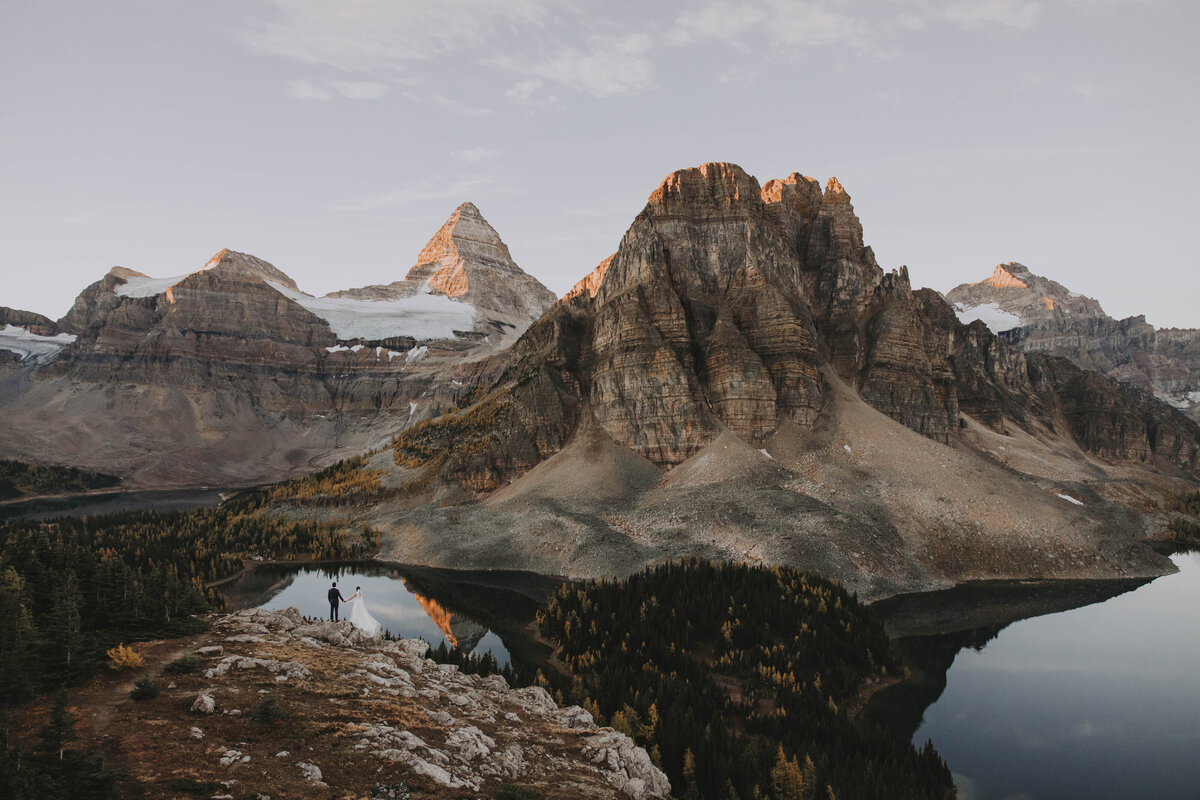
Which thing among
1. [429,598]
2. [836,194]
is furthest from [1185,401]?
[429,598]

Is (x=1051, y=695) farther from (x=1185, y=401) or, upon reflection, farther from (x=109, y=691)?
(x=1185, y=401)

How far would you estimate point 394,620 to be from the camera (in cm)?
4247

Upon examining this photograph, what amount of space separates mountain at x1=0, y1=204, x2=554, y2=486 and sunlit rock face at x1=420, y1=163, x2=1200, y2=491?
263 ft

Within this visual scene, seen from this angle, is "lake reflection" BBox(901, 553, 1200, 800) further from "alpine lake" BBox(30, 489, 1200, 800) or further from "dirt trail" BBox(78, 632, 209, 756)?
→ "dirt trail" BBox(78, 632, 209, 756)

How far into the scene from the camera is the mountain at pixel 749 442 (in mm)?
54125

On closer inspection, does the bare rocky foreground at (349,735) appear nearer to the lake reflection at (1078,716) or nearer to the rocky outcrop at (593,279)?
the lake reflection at (1078,716)

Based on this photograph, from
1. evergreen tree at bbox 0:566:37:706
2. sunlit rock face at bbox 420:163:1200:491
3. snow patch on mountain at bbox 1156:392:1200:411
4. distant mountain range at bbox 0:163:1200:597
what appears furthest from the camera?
snow patch on mountain at bbox 1156:392:1200:411

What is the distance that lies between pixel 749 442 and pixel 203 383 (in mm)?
153212

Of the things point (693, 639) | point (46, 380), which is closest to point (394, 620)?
point (693, 639)

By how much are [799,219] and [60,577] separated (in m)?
92.4

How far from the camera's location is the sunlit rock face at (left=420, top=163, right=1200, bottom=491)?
73.2m

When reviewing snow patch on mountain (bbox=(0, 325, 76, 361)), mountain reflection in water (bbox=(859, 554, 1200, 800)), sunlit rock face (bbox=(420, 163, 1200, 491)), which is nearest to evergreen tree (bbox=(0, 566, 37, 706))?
mountain reflection in water (bbox=(859, 554, 1200, 800))

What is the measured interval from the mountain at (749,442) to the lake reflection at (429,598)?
4113 mm

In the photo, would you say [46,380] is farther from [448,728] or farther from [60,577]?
[448,728]
